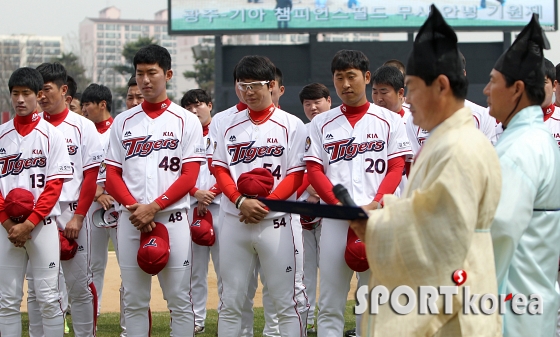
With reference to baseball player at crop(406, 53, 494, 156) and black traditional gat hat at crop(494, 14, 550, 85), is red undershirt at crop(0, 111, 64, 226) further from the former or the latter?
black traditional gat hat at crop(494, 14, 550, 85)

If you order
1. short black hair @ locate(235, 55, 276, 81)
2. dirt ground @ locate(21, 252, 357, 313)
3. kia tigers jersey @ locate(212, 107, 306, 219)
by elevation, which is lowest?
dirt ground @ locate(21, 252, 357, 313)

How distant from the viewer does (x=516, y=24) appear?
87.8ft

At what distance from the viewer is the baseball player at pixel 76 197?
6031 mm

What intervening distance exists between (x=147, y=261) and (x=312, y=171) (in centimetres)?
130

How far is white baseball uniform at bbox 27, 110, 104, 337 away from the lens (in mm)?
6086

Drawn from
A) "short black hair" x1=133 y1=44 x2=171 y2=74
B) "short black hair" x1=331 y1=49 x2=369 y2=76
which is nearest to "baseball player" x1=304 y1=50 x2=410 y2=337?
"short black hair" x1=331 y1=49 x2=369 y2=76

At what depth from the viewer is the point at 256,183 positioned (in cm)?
507

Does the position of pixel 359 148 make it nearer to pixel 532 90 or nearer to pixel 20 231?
pixel 532 90

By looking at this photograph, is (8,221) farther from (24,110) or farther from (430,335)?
(430,335)

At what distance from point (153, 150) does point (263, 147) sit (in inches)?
31.2

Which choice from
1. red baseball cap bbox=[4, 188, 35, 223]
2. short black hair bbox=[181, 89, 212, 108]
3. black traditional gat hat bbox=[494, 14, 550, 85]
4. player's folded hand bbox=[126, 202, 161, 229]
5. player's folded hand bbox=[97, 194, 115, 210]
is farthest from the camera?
short black hair bbox=[181, 89, 212, 108]

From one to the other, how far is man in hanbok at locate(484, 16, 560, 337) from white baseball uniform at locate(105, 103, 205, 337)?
2.68 m

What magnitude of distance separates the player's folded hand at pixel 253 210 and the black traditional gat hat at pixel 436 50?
246 centimetres

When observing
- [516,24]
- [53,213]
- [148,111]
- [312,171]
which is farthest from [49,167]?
[516,24]
